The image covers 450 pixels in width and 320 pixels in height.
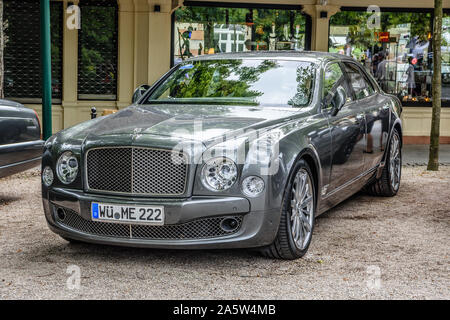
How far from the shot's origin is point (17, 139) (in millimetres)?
7211

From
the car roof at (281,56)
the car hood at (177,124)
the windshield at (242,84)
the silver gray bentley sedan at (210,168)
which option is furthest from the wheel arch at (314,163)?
the car roof at (281,56)

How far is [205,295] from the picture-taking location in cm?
440

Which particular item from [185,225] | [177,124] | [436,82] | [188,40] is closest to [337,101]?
[177,124]

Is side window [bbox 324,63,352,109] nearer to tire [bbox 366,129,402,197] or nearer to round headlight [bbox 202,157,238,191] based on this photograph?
tire [bbox 366,129,402,197]

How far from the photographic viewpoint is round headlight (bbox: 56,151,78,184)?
203 inches

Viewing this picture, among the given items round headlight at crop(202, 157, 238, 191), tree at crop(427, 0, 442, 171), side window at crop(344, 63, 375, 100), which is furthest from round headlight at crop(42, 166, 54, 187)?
tree at crop(427, 0, 442, 171)

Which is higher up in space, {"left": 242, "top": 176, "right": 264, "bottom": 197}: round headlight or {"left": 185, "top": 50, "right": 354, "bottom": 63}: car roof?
{"left": 185, "top": 50, "right": 354, "bottom": 63}: car roof

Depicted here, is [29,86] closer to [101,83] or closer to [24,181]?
[101,83]

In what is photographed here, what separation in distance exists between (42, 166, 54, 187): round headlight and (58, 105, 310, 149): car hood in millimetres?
244

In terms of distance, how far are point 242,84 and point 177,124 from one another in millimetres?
1222

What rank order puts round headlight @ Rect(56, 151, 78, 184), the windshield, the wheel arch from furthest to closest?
1. the windshield
2. the wheel arch
3. round headlight @ Rect(56, 151, 78, 184)

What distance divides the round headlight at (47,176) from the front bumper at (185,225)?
200mm
